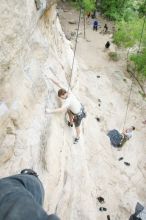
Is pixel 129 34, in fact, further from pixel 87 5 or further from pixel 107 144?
pixel 107 144

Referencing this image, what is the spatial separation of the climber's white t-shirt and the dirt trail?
143cm

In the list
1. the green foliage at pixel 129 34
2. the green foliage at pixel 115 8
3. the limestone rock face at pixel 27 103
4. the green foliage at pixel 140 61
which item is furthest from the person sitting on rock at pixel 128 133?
the green foliage at pixel 115 8

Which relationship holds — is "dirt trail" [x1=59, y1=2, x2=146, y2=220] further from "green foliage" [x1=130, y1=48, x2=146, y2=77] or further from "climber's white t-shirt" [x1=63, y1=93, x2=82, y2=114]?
"climber's white t-shirt" [x1=63, y1=93, x2=82, y2=114]

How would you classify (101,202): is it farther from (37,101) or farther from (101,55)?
(101,55)

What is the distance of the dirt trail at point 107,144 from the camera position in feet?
36.9

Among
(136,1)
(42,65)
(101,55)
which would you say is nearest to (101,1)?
(136,1)

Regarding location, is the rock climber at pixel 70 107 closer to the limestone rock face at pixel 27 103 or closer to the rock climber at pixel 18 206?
the limestone rock face at pixel 27 103

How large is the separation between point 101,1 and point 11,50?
65.5ft

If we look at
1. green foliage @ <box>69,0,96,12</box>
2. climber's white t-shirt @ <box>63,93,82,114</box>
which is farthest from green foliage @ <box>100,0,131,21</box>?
climber's white t-shirt @ <box>63,93,82,114</box>

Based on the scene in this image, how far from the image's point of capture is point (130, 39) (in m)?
20.0

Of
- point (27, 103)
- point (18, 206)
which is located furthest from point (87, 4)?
point (18, 206)

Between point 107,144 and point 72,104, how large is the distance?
453cm

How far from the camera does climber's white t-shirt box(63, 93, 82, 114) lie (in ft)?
30.2

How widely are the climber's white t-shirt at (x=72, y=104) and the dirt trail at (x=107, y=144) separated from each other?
1435mm
